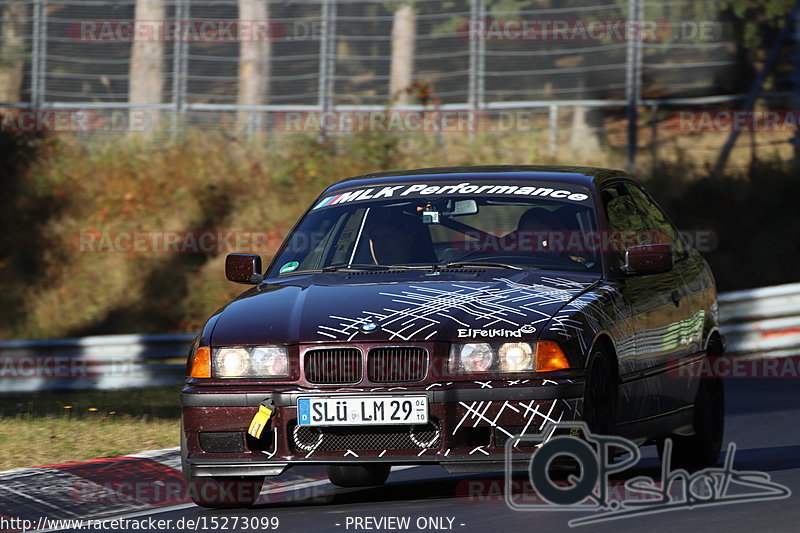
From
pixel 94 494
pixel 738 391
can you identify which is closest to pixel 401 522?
pixel 94 494

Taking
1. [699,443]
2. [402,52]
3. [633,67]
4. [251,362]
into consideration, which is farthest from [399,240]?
[402,52]

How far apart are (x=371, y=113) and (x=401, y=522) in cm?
1711

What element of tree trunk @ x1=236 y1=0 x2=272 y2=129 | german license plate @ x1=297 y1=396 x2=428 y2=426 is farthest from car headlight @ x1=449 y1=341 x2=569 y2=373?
tree trunk @ x1=236 y1=0 x2=272 y2=129

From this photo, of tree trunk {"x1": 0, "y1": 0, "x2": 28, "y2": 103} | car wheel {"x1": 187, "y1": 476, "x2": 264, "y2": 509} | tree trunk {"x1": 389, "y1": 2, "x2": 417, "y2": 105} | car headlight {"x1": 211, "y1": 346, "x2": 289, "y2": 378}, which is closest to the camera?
car headlight {"x1": 211, "y1": 346, "x2": 289, "y2": 378}

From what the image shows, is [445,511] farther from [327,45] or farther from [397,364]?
[327,45]

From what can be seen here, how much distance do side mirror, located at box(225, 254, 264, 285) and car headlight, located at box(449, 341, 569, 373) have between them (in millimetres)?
1975

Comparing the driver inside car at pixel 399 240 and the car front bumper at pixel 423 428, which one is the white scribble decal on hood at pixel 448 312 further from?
the driver inside car at pixel 399 240

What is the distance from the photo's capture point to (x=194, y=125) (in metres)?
24.0

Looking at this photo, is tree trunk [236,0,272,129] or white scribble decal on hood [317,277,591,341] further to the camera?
tree trunk [236,0,272,129]

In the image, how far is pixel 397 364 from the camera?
673 cm

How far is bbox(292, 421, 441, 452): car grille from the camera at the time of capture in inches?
264

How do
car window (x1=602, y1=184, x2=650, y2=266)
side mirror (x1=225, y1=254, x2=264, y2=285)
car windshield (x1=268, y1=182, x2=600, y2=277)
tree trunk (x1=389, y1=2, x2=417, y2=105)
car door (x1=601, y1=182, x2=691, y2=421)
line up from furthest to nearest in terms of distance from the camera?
tree trunk (x1=389, y1=2, x2=417, y2=105) < side mirror (x1=225, y1=254, x2=264, y2=285) < car window (x1=602, y1=184, x2=650, y2=266) < car windshield (x1=268, y1=182, x2=600, y2=277) < car door (x1=601, y1=182, x2=691, y2=421)

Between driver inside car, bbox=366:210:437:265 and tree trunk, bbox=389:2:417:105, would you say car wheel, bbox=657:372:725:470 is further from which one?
tree trunk, bbox=389:2:417:105

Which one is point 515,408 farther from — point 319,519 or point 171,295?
point 171,295
